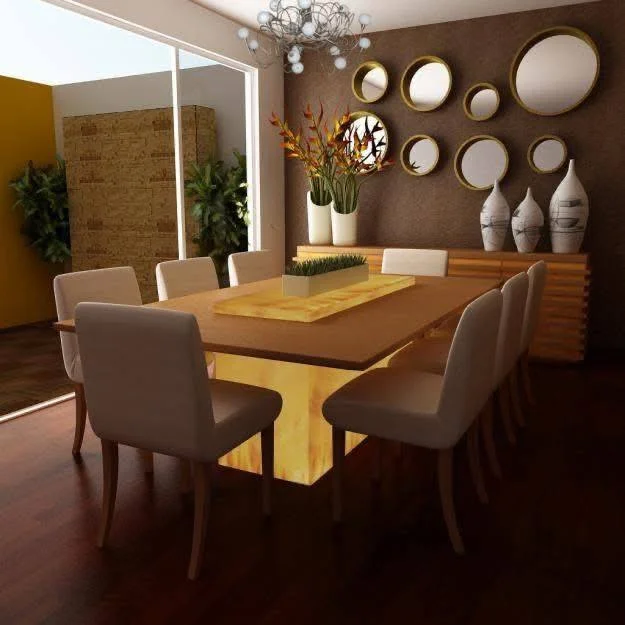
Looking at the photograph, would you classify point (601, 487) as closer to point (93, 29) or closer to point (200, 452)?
point (200, 452)

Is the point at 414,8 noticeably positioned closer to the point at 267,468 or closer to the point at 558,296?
the point at 558,296

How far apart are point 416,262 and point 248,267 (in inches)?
44.8

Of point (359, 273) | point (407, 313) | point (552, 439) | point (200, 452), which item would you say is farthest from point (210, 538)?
point (552, 439)

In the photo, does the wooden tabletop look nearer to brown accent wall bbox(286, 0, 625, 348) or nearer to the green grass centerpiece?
the green grass centerpiece

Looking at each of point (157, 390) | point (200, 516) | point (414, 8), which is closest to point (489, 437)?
point (200, 516)

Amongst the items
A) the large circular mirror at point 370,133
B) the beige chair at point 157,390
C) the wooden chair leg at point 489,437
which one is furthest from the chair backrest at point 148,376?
the large circular mirror at point 370,133

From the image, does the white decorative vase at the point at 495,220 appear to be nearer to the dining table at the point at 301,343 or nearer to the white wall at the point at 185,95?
the dining table at the point at 301,343

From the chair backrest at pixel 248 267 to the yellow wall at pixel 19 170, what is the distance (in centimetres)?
307

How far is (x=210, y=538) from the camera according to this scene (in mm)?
2133

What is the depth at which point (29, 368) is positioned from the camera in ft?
14.7

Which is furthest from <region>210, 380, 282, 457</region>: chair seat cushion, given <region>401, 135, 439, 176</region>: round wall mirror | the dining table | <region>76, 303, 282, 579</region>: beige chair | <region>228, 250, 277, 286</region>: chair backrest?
<region>401, 135, 439, 176</region>: round wall mirror

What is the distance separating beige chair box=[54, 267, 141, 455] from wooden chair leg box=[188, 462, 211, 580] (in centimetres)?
99

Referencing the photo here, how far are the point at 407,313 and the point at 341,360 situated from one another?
2.65 feet

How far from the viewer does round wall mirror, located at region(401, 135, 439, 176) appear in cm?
517
